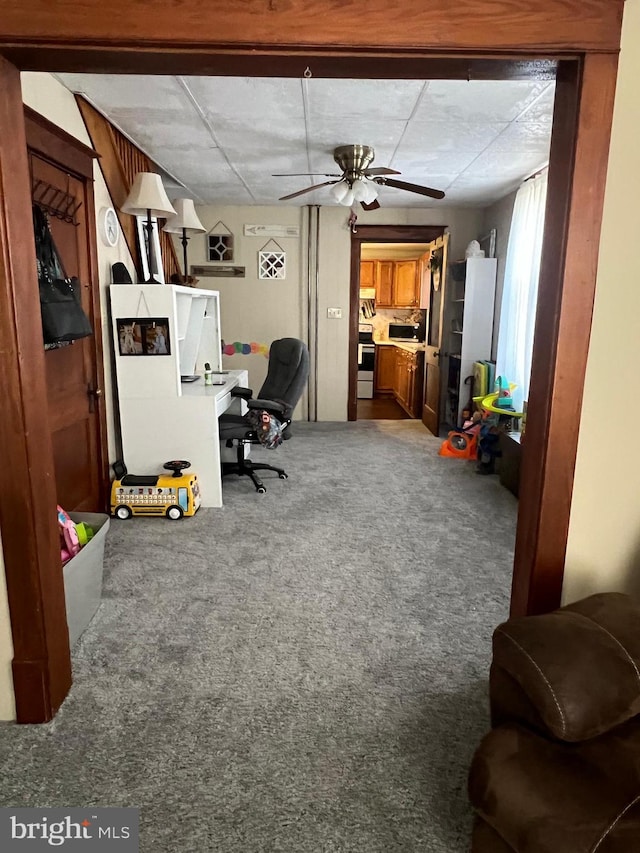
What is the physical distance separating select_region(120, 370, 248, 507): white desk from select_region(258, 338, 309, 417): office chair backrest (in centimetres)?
73

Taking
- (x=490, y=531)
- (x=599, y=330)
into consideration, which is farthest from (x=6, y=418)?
(x=490, y=531)

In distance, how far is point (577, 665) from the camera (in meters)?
1.19

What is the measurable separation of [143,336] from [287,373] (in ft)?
4.21

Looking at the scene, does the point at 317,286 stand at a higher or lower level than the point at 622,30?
lower

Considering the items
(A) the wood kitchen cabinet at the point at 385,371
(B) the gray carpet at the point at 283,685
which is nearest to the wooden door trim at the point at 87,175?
(B) the gray carpet at the point at 283,685

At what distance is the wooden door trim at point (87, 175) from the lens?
2.63 m

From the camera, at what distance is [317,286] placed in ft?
20.2

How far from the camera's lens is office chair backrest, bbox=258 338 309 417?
4.33m

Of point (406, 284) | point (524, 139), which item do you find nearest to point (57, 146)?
point (524, 139)

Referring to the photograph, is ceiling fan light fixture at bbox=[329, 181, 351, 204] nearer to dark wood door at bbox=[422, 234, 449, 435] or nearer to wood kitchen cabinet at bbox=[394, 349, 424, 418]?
A: dark wood door at bbox=[422, 234, 449, 435]

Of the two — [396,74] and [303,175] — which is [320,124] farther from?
[396,74]

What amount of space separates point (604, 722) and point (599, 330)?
94 cm

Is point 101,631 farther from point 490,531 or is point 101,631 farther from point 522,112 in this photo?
point 522,112

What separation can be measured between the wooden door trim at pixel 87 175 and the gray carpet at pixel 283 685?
57 centimetres
